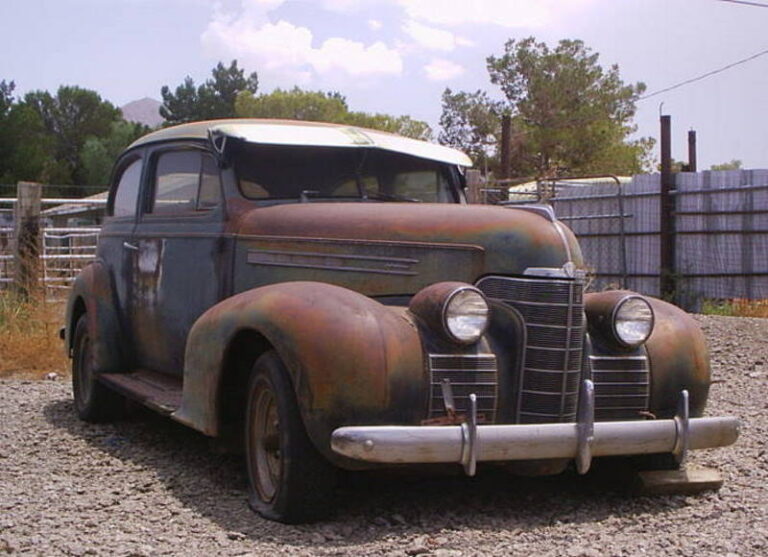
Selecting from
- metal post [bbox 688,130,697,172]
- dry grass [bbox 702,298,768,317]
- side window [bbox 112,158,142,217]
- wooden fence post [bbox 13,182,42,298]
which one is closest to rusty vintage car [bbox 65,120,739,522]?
side window [bbox 112,158,142,217]

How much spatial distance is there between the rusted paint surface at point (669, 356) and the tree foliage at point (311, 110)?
43.6 m

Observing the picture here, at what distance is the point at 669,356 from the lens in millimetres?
5121

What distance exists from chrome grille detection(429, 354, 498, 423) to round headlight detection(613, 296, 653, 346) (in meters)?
0.71

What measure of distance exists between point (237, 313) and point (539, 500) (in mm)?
1650

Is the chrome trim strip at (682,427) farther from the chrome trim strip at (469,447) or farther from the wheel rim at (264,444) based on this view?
the wheel rim at (264,444)

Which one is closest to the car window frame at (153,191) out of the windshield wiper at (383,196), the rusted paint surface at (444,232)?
the rusted paint surface at (444,232)

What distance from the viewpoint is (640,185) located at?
1675cm

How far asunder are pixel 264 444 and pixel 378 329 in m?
0.83

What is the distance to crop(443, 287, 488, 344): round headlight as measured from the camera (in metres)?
4.54

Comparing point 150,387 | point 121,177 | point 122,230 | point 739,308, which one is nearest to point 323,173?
point 150,387

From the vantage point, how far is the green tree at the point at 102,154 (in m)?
47.4

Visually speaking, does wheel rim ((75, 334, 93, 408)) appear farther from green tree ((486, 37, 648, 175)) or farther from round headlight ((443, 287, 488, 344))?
green tree ((486, 37, 648, 175))

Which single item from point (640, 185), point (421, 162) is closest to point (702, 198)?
point (640, 185)

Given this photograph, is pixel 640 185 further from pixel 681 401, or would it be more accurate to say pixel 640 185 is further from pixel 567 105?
pixel 567 105
